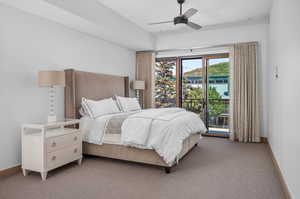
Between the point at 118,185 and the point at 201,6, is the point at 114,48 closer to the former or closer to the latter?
the point at 201,6

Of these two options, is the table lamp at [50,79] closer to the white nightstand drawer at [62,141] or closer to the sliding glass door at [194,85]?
the white nightstand drawer at [62,141]

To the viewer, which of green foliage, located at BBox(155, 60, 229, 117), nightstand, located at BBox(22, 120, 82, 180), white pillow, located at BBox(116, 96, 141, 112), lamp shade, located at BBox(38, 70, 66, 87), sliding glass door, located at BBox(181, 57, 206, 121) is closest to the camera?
nightstand, located at BBox(22, 120, 82, 180)

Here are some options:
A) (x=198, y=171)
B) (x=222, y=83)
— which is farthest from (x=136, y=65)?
(x=198, y=171)

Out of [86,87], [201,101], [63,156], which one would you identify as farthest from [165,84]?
[63,156]

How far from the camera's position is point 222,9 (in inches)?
170

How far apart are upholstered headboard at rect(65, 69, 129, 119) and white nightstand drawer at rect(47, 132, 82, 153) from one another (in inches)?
22.5

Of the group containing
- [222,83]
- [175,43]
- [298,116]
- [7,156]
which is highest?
[175,43]

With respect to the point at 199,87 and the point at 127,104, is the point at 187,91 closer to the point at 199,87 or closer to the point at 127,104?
the point at 199,87

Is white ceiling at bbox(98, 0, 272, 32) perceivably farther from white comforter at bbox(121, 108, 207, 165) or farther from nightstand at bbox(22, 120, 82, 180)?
nightstand at bbox(22, 120, 82, 180)

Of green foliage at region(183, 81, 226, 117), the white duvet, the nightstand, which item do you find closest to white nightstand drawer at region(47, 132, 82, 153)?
the nightstand

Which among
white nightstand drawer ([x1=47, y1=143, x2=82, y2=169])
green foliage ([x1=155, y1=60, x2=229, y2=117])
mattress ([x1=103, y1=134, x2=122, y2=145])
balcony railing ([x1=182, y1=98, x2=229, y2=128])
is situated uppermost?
green foliage ([x1=155, y1=60, x2=229, y2=117])

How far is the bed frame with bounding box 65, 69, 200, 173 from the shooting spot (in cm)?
329

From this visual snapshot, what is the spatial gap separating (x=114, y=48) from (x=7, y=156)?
3325 millimetres

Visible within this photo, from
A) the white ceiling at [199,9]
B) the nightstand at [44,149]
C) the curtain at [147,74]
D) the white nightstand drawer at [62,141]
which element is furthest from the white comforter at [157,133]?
the curtain at [147,74]
